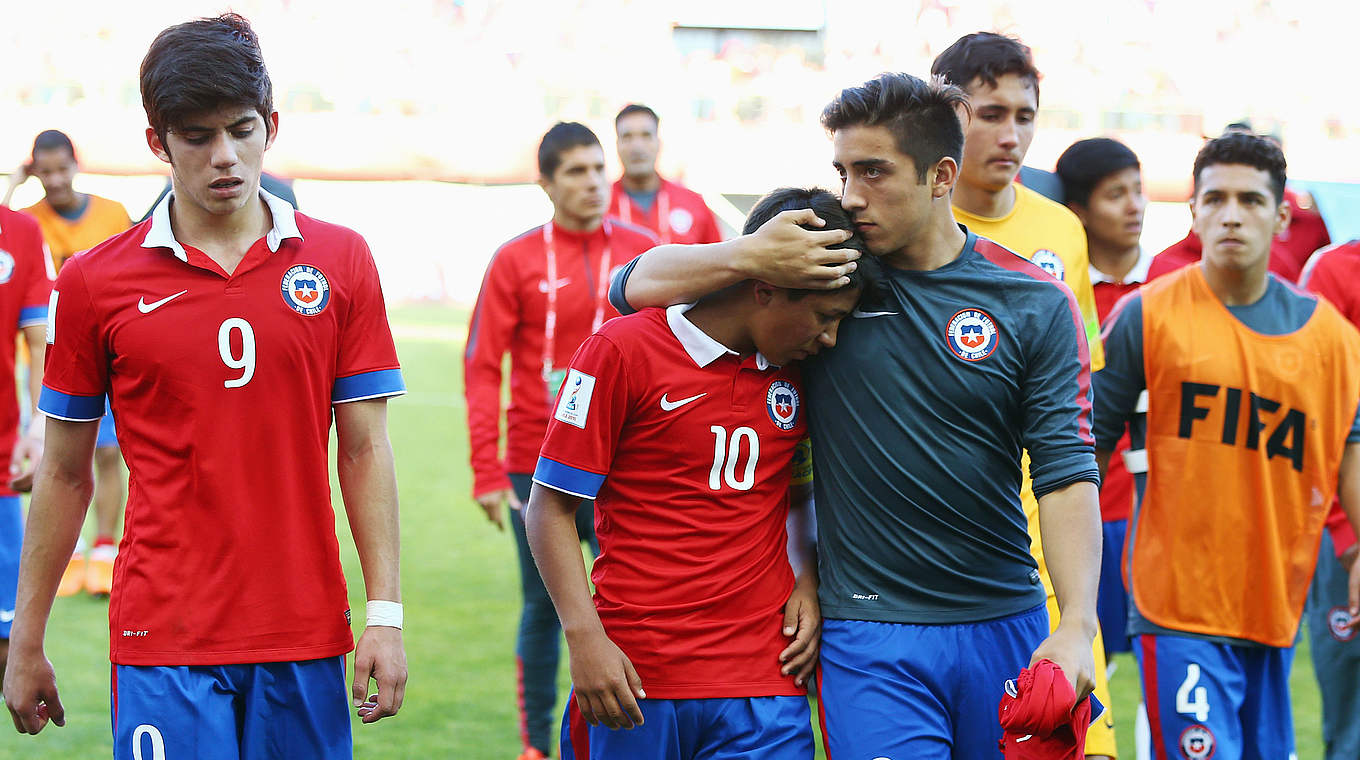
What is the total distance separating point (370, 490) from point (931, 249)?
49.1 inches

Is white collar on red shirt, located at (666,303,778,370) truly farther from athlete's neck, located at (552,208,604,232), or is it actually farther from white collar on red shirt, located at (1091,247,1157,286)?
athlete's neck, located at (552,208,604,232)

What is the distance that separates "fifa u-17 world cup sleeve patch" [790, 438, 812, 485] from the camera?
9.96 ft

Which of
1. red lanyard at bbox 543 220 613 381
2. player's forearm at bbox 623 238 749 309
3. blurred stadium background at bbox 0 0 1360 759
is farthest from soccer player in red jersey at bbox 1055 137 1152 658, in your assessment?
blurred stadium background at bbox 0 0 1360 759

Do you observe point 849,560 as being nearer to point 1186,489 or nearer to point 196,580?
point 196,580

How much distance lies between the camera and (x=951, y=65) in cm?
397

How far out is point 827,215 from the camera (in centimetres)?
279

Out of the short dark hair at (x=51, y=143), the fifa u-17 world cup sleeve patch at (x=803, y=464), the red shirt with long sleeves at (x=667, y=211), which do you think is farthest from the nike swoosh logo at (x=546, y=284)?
the short dark hair at (x=51, y=143)

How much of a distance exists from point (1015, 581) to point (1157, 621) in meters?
1.27

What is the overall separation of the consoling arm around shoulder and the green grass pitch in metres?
3.37

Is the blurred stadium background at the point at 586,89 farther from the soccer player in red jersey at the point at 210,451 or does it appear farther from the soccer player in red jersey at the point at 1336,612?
the soccer player in red jersey at the point at 210,451

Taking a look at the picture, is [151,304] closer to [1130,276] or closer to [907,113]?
[907,113]

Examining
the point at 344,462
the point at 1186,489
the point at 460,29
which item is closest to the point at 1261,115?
the point at 460,29

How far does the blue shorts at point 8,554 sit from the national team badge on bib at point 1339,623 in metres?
4.64

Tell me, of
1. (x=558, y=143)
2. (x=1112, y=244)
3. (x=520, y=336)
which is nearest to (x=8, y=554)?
(x=520, y=336)
